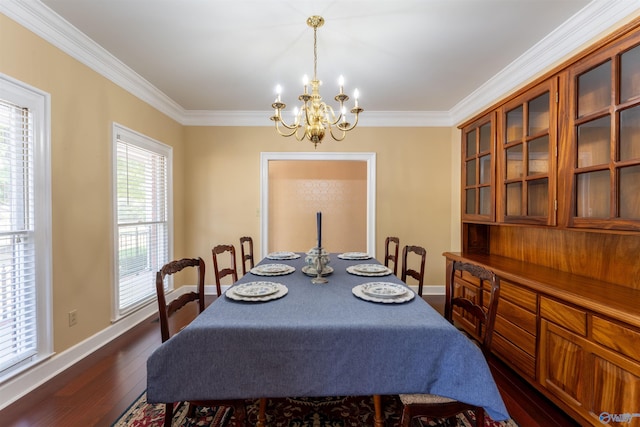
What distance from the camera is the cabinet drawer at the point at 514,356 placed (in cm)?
178

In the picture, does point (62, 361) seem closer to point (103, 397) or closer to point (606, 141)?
point (103, 397)

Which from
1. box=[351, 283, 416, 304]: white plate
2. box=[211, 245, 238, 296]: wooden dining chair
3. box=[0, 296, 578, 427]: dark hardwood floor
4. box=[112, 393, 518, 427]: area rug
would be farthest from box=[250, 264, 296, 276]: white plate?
box=[0, 296, 578, 427]: dark hardwood floor

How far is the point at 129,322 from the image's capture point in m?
2.78

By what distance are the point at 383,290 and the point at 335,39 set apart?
1928 mm

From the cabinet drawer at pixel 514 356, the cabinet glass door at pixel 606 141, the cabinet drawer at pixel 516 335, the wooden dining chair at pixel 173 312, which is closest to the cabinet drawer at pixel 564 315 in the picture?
the cabinet drawer at pixel 516 335

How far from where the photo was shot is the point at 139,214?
119 inches

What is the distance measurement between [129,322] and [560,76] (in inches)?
162

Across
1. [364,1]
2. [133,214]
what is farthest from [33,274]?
[364,1]

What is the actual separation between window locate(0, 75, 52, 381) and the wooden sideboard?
10.8 feet

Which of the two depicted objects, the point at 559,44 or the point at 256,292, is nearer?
the point at 256,292

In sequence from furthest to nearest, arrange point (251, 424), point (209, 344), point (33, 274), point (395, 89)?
point (395, 89), point (33, 274), point (251, 424), point (209, 344)

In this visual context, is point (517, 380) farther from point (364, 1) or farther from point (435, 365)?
point (364, 1)

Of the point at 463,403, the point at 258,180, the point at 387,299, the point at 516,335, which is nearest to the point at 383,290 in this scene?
the point at 387,299

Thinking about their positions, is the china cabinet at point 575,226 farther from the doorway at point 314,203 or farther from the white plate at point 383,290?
the doorway at point 314,203
